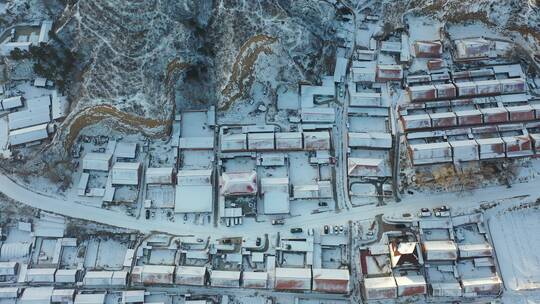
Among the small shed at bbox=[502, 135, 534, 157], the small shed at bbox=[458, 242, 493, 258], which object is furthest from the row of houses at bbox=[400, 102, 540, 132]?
the small shed at bbox=[458, 242, 493, 258]

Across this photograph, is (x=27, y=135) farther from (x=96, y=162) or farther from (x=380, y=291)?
(x=380, y=291)

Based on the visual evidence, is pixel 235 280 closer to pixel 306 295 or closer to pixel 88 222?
pixel 306 295

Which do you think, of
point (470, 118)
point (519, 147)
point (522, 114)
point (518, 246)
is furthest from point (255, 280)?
point (522, 114)

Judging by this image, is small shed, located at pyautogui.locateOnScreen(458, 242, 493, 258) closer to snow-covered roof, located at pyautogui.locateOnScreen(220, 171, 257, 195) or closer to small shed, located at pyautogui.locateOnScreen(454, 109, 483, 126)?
small shed, located at pyautogui.locateOnScreen(454, 109, 483, 126)

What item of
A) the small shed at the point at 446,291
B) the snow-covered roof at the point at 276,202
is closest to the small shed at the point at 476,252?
the small shed at the point at 446,291

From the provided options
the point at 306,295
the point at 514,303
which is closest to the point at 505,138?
the point at 514,303

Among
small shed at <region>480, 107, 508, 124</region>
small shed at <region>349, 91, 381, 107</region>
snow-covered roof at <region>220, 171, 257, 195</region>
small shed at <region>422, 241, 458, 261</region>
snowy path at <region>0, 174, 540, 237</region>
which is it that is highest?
small shed at <region>349, 91, 381, 107</region>

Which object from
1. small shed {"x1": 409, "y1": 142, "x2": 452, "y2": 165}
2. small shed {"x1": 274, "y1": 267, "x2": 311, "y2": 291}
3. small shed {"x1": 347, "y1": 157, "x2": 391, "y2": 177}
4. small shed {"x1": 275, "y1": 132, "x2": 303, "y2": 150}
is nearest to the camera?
small shed {"x1": 274, "y1": 267, "x2": 311, "y2": 291}
